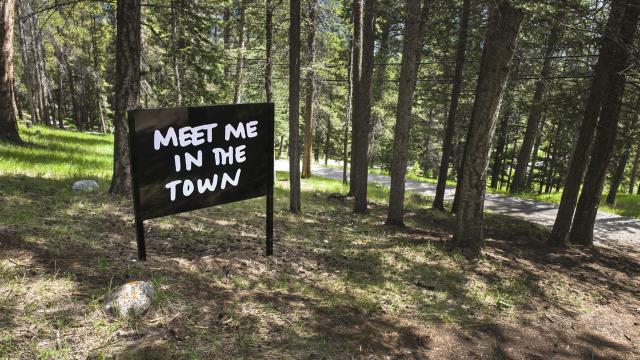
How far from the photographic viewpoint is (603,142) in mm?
9609

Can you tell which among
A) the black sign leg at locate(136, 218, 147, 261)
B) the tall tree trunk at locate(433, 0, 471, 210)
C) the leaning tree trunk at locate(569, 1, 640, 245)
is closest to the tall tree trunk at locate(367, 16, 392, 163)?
the tall tree trunk at locate(433, 0, 471, 210)

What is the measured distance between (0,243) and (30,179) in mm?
4724

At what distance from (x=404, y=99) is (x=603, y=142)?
201 inches

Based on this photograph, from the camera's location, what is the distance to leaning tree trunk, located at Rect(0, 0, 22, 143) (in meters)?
10.8

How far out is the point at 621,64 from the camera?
919 cm

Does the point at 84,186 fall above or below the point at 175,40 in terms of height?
below

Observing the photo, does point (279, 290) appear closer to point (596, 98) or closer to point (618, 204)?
point (596, 98)

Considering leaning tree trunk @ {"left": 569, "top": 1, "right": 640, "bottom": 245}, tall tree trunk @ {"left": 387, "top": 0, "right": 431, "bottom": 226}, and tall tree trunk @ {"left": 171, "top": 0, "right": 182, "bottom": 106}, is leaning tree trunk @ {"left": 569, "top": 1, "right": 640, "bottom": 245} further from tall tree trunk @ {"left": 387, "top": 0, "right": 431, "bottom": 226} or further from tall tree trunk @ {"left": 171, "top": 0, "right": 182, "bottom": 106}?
tall tree trunk @ {"left": 171, "top": 0, "right": 182, "bottom": 106}

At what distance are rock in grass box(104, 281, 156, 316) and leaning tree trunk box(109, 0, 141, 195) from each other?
4707mm

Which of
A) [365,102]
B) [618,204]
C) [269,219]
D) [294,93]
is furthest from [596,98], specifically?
[618,204]

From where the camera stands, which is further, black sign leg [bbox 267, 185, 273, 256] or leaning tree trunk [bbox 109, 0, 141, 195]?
leaning tree trunk [bbox 109, 0, 141, 195]

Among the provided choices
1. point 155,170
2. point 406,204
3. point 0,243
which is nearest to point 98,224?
point 0,243

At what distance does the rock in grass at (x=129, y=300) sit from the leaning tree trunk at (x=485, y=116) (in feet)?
21.2

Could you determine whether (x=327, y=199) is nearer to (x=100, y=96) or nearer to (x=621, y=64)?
(x=621, y=64)
